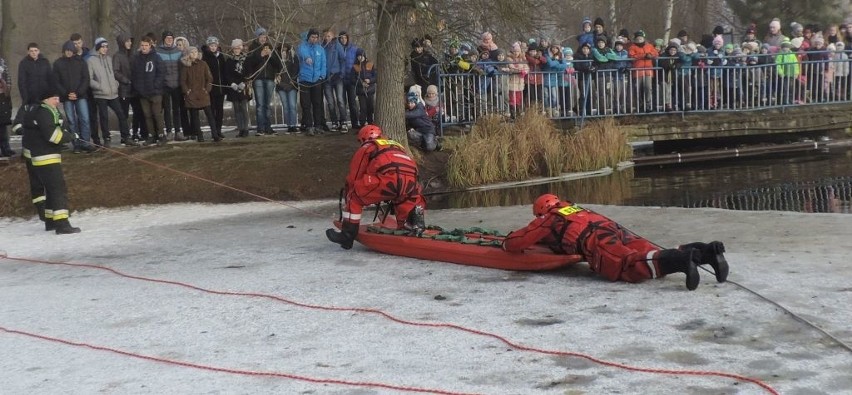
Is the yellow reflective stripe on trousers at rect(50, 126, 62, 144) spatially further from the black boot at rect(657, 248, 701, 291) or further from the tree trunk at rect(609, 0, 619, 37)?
the tree trunk at rect(609, 0, 619, 37)

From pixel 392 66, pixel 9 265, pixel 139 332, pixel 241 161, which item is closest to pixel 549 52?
pixel 392 66

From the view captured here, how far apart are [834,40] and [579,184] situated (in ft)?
31.6

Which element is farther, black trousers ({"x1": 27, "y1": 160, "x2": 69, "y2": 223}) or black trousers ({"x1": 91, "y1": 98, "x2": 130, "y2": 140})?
black trousers ({"x1": 91, "y1": 98, "x2": 130, "y2": 140})

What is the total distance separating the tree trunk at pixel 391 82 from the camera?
13.9 metres

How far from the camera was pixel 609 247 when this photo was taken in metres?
7.56

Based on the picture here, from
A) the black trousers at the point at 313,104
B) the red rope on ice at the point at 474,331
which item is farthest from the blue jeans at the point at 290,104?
the red rope on ice at the point at 474,331

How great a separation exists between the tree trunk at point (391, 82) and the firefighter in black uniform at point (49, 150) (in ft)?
15.7

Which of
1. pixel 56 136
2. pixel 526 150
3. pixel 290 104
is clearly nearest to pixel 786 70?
pixel 526 150

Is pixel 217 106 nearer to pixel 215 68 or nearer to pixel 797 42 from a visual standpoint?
pixel 215 68

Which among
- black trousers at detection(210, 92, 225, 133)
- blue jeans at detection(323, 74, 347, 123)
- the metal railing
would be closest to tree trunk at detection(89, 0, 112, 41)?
black trousers at detection(210, 92, 225, 133)

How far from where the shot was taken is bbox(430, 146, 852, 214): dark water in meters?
13.4

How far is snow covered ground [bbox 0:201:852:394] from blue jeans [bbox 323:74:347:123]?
6.55 m

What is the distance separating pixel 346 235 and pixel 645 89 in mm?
10705

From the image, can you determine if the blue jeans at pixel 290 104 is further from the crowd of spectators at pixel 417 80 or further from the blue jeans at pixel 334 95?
the blue jeans at pixel 334 95
